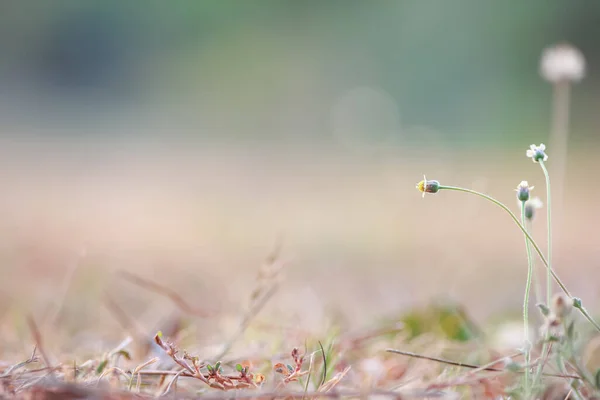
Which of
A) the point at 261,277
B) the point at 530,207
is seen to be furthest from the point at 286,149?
the point at 530,207

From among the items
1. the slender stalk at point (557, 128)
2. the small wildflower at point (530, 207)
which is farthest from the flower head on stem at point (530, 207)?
the slender stalk at point (557, 128)

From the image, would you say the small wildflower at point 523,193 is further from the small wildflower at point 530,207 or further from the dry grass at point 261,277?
the dry grass at point 261,277

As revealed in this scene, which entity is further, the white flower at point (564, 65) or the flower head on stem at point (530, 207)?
the white flower at point (564, 65)

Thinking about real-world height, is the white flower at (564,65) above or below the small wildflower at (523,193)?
above

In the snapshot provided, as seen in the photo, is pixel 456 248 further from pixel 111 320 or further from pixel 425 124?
pixel 425 124

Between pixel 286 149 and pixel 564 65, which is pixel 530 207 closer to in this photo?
pixel 564 65

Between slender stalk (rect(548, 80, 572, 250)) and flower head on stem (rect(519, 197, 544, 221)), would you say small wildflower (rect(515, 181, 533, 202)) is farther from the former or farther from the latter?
slender stalk (rect(548, 80, 572, 250))
